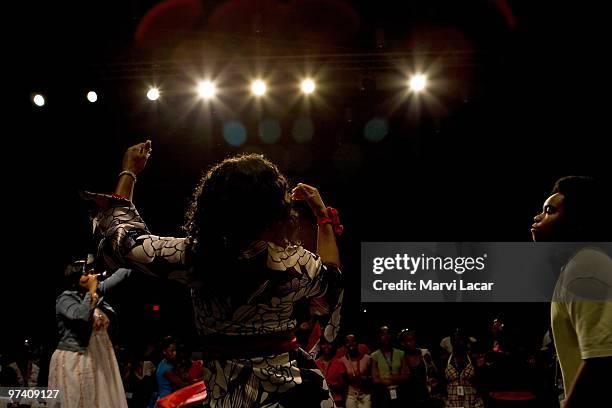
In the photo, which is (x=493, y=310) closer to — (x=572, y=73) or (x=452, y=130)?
(x=452, y=130)

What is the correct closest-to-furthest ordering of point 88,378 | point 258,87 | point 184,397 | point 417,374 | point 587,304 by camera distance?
1. point 587,304
2. point 184,397
3. point 88,378
4. point 258,87
5. point 417,374

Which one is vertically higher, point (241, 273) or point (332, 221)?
point (332, 221)

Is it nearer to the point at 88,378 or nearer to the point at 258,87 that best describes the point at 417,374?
the point at 258,87

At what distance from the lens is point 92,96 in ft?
25.8

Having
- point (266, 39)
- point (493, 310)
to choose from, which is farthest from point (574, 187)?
point (493, 310)

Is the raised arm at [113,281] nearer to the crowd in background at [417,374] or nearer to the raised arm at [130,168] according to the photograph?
the raised arm at [130,168]

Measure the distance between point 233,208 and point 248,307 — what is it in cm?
23

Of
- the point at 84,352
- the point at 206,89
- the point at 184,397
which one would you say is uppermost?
the point at 206,89

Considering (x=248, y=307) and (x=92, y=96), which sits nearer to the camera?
(x=248, y=307)

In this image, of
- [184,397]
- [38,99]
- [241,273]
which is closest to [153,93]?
[38,99]

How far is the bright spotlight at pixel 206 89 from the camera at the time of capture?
761 centimetres

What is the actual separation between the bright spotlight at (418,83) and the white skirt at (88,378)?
4826 mm

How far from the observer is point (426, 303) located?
37.7ft

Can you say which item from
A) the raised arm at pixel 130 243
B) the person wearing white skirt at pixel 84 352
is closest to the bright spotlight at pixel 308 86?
the person wearing white skirt at pixel 84 352
